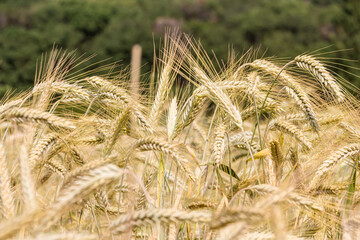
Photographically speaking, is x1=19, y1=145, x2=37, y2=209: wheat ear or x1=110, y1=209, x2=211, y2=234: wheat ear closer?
x1=19, y1=145, x2=37, y2=209: wheat ear

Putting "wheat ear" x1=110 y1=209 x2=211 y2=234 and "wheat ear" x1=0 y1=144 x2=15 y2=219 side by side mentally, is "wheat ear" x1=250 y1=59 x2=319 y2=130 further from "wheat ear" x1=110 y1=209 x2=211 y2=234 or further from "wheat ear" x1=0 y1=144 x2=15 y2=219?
"wheat ear" x1=0 y1=144 x2=15 y2=219

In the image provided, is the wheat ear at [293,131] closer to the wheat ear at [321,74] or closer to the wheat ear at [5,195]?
the wheat ear at [321,74]

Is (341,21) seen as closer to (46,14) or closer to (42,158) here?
(42,158)

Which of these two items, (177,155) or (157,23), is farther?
(157,23)

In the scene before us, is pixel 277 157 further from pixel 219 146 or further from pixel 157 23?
pixel 157 23

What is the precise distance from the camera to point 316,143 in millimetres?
2139

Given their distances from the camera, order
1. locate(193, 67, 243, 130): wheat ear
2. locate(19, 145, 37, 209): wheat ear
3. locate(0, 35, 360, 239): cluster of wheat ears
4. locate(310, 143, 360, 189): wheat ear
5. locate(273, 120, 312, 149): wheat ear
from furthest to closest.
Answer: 1. locate(273, 120, 312, 149): wheat ear
2. locate(193, 67, 243, 130): wheat ear
3. locate(310, 143, 360, 189): wheat ear
4. locate(0, 35, 360, 239): cluster of wheat ears
5. locate(19, 145, 37, 209): wheat ear

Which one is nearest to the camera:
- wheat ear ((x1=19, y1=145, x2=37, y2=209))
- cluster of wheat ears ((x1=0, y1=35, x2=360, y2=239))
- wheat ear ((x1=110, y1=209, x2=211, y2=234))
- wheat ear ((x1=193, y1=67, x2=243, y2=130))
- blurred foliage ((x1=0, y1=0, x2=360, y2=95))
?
wheat ear ((x1=19, y1=145, x2=37, y2=209))

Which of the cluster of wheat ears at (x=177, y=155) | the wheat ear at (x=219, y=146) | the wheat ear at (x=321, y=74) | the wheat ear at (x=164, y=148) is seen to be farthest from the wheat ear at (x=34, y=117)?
the wheat ear at (x=321, y=74)

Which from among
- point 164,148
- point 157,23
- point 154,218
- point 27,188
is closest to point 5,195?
point 27,188

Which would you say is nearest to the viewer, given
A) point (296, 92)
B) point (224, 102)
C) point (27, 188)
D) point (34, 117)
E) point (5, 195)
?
point (27, 188)

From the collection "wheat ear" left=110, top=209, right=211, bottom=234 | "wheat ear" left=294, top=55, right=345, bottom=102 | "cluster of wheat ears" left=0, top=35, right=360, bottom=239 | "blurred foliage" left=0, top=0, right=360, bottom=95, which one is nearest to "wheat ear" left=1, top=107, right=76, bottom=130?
"cluster of wheat ears" left=0, top=35, right=360, bottom=239

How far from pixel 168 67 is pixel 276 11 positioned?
4510 cm

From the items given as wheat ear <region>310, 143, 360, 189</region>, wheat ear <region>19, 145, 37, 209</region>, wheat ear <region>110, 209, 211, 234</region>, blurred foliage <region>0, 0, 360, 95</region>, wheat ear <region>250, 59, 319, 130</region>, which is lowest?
wheat ear <region>110, 209, 211, 234</region>
